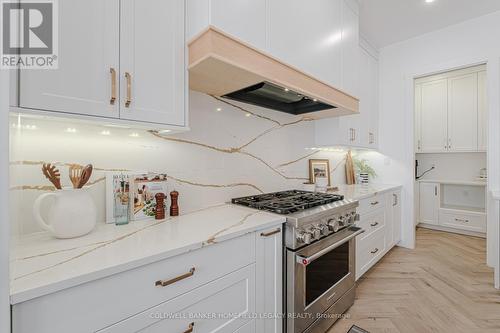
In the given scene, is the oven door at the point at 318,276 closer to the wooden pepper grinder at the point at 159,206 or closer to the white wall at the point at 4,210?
the wooden pepper grinder at the point at 159,206

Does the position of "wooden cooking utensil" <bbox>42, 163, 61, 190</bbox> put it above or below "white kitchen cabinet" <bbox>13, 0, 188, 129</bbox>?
below

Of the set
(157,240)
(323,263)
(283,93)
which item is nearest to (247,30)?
(283,93)

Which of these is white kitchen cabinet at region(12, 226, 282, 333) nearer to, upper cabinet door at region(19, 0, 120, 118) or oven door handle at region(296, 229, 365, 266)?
oven door handle at region(296, 229, 365, 266)

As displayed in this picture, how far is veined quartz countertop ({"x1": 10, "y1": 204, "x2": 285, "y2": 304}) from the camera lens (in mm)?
652

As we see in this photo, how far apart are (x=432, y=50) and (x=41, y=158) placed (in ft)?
13.2

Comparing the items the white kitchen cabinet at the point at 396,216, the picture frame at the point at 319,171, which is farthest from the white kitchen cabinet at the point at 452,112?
the picture frame at the point at 319,171

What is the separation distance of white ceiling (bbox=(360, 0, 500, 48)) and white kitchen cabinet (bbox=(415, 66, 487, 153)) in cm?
148

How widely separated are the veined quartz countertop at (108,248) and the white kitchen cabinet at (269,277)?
84mm

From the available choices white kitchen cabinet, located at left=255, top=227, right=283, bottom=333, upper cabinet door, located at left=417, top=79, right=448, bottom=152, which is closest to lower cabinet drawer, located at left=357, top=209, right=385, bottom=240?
white kitchen cabinet, located at left=255, top=227, right=283, bottom=333

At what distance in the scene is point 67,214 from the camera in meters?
0.94

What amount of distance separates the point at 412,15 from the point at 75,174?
3.46m

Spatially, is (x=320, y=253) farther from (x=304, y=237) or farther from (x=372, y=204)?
(x=372, y=204)

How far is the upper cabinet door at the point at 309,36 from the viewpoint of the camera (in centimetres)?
146

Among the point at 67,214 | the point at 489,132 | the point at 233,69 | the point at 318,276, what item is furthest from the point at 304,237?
the point at 489,132
